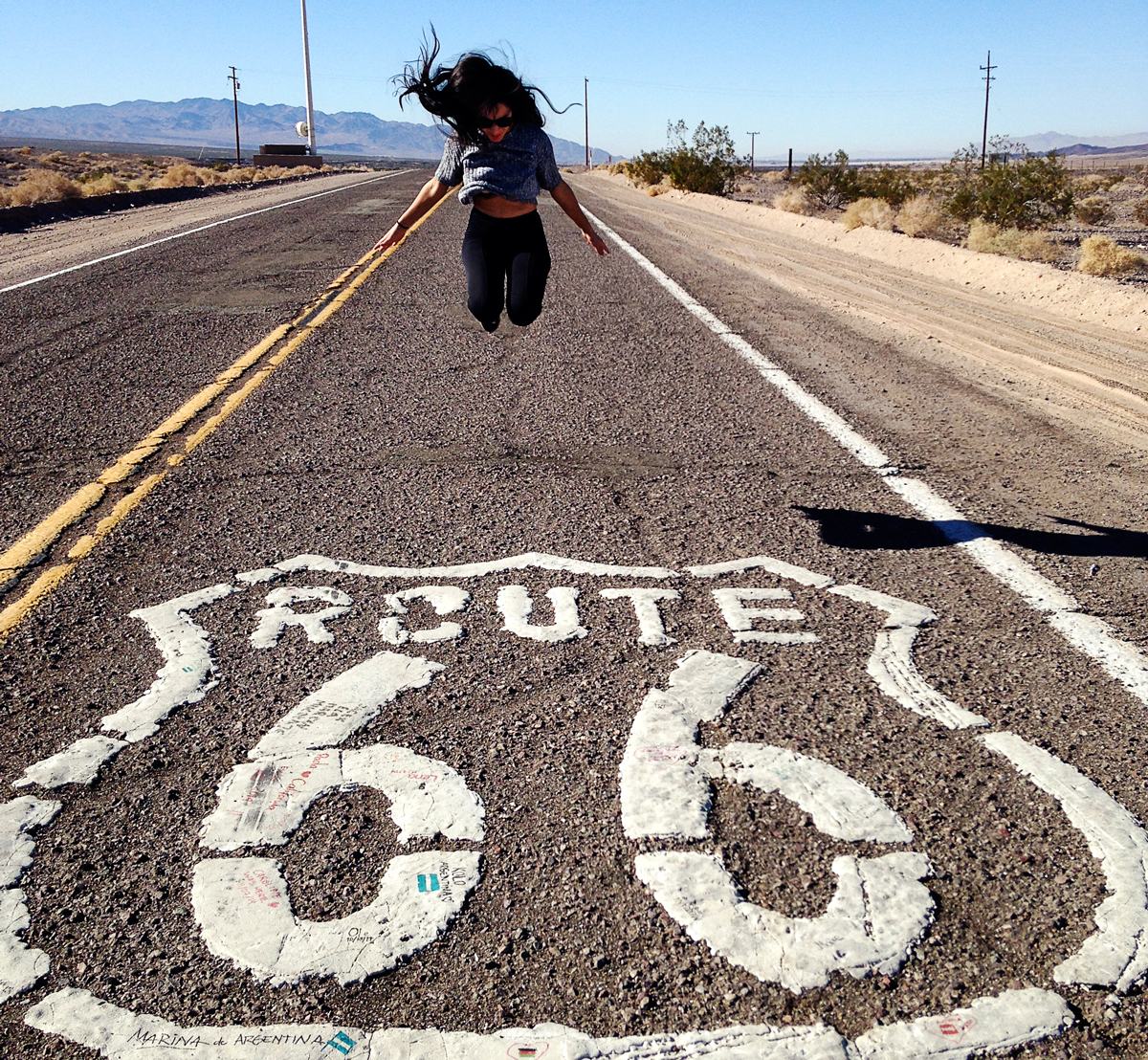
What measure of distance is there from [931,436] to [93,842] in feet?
15.7

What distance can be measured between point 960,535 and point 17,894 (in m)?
3.57

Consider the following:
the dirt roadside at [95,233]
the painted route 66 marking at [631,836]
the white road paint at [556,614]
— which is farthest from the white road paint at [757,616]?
the dirt roadside at [95,233]

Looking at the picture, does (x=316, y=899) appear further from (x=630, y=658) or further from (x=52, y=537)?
(x=52, y=537)

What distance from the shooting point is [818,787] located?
8.71 ft

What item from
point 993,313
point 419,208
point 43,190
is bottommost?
point 993,313

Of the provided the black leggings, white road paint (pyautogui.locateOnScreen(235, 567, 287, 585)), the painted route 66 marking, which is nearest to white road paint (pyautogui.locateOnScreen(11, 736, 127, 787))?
the painted route 66 marking

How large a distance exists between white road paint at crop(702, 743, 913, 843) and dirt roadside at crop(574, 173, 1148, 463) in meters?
3.88

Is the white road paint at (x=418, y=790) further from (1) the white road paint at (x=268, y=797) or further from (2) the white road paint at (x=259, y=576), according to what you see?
(2) the white road paint at (x=259, y=576)

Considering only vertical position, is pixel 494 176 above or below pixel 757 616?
above

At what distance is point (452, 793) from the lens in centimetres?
263

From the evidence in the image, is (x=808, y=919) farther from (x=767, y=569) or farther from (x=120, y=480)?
(x=120, y=480)

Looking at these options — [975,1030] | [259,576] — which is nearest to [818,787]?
[975,1030]

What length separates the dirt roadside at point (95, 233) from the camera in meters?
14.2

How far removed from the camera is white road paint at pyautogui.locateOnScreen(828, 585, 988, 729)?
3.01 metres
